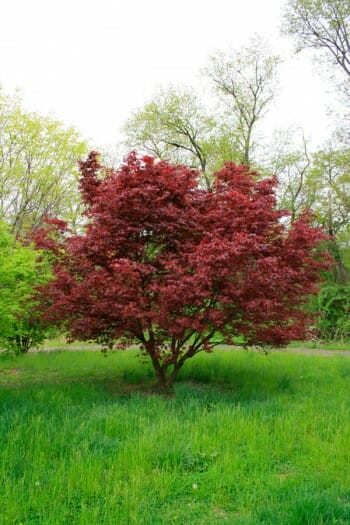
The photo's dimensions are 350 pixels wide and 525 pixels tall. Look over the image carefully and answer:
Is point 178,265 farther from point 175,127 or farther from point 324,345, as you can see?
point 175,127

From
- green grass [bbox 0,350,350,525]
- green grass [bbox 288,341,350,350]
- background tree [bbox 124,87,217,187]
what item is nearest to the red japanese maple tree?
green grass [bbox 0,350,350,525]

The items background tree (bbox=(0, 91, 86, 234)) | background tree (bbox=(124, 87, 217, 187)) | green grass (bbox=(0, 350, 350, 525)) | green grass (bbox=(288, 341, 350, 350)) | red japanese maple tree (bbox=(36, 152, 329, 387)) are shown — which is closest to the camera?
green grass (bbox=(0, 350, 350, 525))

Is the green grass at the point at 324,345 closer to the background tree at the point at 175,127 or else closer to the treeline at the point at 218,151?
the treeline at the point at 218,151

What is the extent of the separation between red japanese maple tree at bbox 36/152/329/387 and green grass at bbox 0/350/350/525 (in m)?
0.92

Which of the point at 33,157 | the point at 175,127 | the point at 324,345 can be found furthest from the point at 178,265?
the point at 175,127

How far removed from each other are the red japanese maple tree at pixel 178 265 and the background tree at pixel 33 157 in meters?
10.5

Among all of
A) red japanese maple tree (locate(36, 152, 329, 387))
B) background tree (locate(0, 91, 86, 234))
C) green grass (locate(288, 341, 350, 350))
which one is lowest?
green grass (locate(288, 341, 350, 350))

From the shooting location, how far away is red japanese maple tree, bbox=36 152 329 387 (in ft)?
17.1

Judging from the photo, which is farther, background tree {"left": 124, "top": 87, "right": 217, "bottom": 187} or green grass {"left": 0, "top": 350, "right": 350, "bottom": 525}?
background tree {"left": 124, "top": 87, "right": 217, "bottom": 187}

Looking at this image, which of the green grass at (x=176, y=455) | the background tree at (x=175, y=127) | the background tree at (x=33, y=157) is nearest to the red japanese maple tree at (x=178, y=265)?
the green grass at (x=176, y=455)

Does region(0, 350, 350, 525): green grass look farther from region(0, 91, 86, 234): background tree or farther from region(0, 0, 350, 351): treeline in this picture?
region(0, 91, 86, 234): background tree

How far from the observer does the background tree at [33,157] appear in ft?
50.5

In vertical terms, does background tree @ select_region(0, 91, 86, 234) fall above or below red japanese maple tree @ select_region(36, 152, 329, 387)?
above

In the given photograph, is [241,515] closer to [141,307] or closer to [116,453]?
[116,453]
